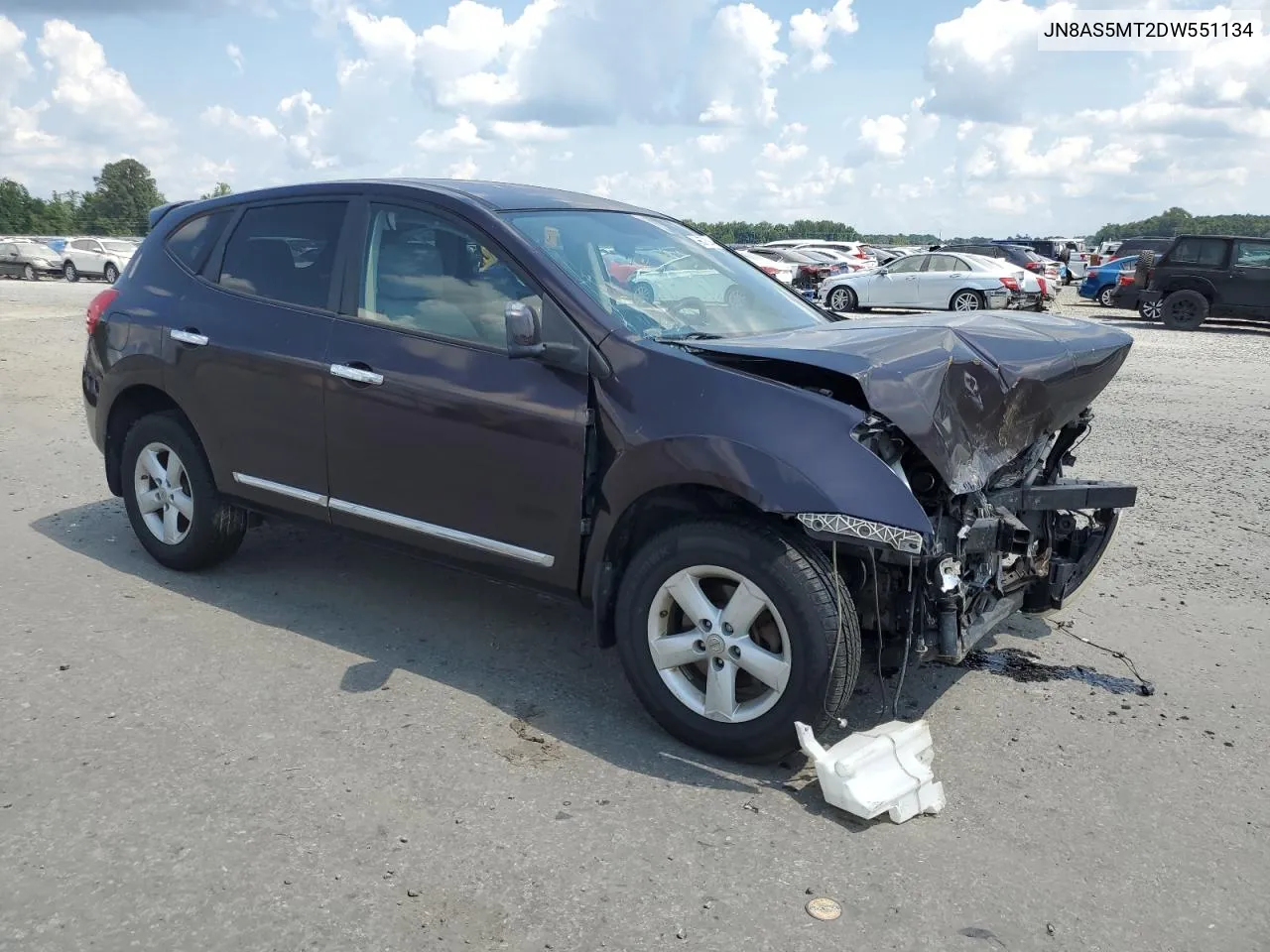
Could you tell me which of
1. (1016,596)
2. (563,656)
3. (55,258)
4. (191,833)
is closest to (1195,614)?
(1016,596)

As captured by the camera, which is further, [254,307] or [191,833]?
[254,307]

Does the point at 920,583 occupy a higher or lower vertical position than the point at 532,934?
higher

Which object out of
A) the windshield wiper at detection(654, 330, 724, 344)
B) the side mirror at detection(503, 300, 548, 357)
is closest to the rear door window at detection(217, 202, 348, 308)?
the side mirror at detection(503, 300, 548, 357)

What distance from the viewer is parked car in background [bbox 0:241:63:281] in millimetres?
39062

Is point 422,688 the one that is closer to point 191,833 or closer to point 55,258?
point 191,833

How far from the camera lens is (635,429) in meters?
3.86

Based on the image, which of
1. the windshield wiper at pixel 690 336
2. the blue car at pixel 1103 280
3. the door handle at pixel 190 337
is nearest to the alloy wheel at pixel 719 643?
the windshield wiper at pixel 690 336

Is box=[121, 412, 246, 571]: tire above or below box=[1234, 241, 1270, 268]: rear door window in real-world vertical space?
below

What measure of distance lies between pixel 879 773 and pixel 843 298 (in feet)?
76.4

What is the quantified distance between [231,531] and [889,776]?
3538 mm

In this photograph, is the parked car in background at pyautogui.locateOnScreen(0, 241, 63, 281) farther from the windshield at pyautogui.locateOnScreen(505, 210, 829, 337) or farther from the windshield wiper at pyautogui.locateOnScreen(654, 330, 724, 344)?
the windshield wiper at pyautogui.locateOnScreen(654, 330, 724, 344)

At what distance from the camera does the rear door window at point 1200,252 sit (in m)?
20.2

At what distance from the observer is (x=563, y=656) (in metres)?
4.75

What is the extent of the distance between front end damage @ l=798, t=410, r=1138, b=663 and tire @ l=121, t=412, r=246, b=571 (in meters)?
3.25
